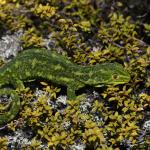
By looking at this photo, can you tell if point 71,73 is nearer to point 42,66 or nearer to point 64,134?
point 42,66

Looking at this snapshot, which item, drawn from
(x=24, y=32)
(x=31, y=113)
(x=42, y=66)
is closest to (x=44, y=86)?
(x=42, y=66)

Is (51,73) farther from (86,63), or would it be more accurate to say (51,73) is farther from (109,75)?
(109,75)

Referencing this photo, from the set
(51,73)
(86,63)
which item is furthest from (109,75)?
(51,73)

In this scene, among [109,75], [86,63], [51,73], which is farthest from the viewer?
[86,63]

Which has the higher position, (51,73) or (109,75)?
(109,75)

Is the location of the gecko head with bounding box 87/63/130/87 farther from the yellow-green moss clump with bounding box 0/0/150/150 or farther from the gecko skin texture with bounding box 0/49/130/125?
the yellow-green moss clump with bounding box 0/0/150/150

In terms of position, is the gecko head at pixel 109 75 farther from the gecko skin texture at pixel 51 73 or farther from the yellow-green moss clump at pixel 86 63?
the yellow-green moss clump at pixel 86 63

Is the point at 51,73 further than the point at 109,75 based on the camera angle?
Yes
